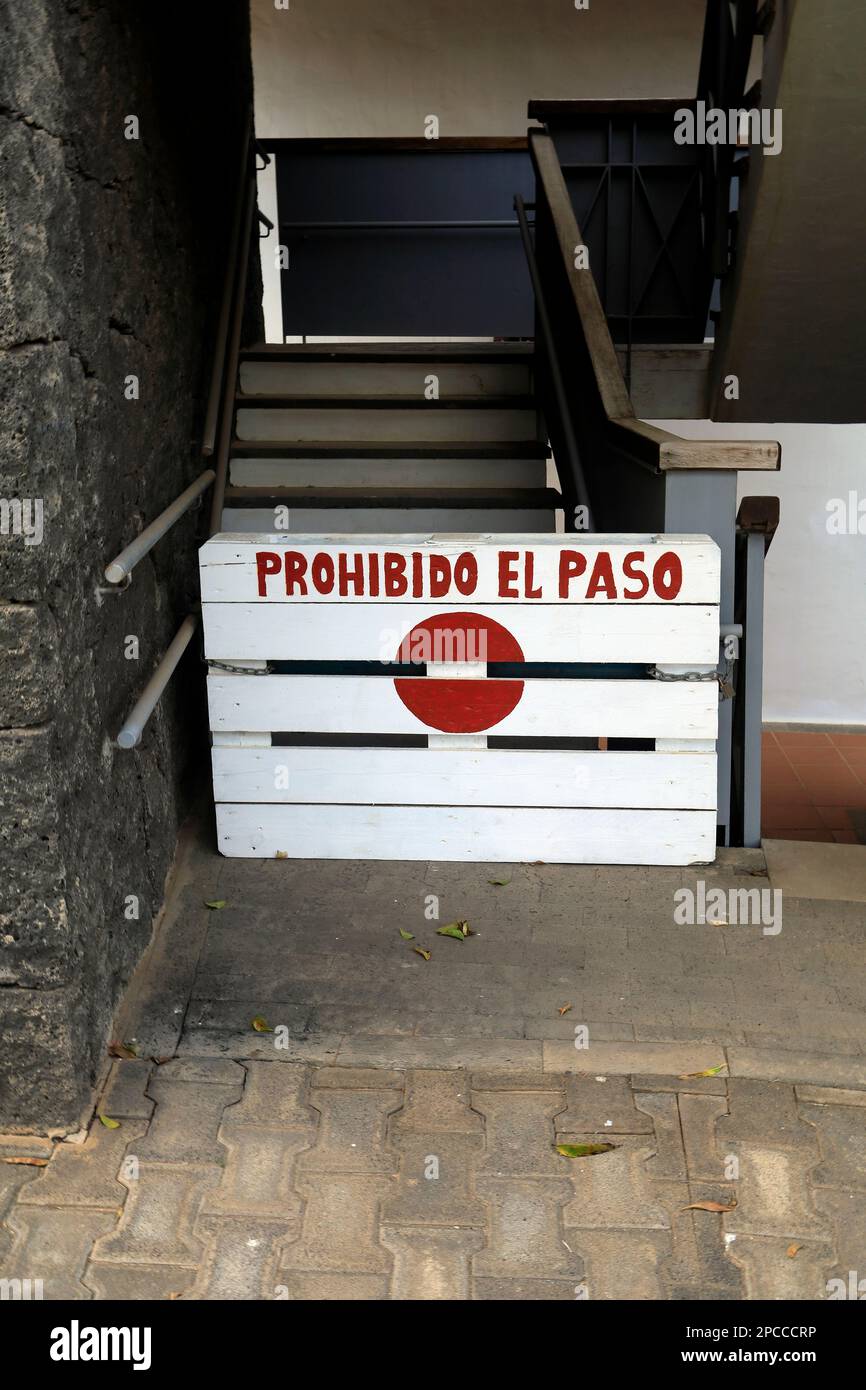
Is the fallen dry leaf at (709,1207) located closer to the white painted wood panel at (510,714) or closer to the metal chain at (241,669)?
the white painted wood panel at (510,714)

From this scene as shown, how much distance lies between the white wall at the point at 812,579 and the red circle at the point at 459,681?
4.81 meters

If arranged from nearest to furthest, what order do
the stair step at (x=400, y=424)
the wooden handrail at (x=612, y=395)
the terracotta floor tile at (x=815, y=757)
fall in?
the wooden handrail at (x=612, y=395)
the stair step at (x=400, y=424)
the terracotta floor tile at (x=815, y=757)

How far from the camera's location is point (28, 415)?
2.25 m

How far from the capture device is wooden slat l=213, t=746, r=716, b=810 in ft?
11.0

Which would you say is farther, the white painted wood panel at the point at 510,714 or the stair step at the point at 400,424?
the stair step at the point at 400,424

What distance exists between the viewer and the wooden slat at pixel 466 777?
11.0 feet

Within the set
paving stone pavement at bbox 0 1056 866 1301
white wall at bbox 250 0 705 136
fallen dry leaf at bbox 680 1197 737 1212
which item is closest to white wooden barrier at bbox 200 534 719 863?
paving stone pavement at bbox 0 1056 866 1301

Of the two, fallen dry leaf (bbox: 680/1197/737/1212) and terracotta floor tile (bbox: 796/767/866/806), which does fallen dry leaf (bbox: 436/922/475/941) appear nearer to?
fallen dry leaf (bbox: 680/1197/737/1212)

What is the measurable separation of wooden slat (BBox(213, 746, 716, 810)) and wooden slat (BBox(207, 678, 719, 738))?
0.21ft

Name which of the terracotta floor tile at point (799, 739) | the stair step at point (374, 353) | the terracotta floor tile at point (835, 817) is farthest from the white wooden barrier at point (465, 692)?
the terracotta floor tile at point (799, 739)

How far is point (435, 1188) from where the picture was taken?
7.95ft

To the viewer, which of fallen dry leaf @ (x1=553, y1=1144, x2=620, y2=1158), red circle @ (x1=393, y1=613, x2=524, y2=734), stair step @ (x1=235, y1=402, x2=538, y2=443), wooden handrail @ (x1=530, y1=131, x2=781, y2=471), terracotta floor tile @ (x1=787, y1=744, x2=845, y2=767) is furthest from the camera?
terracotta floor tile @ (x1=787, y1=744, x2=845, y2=767)
